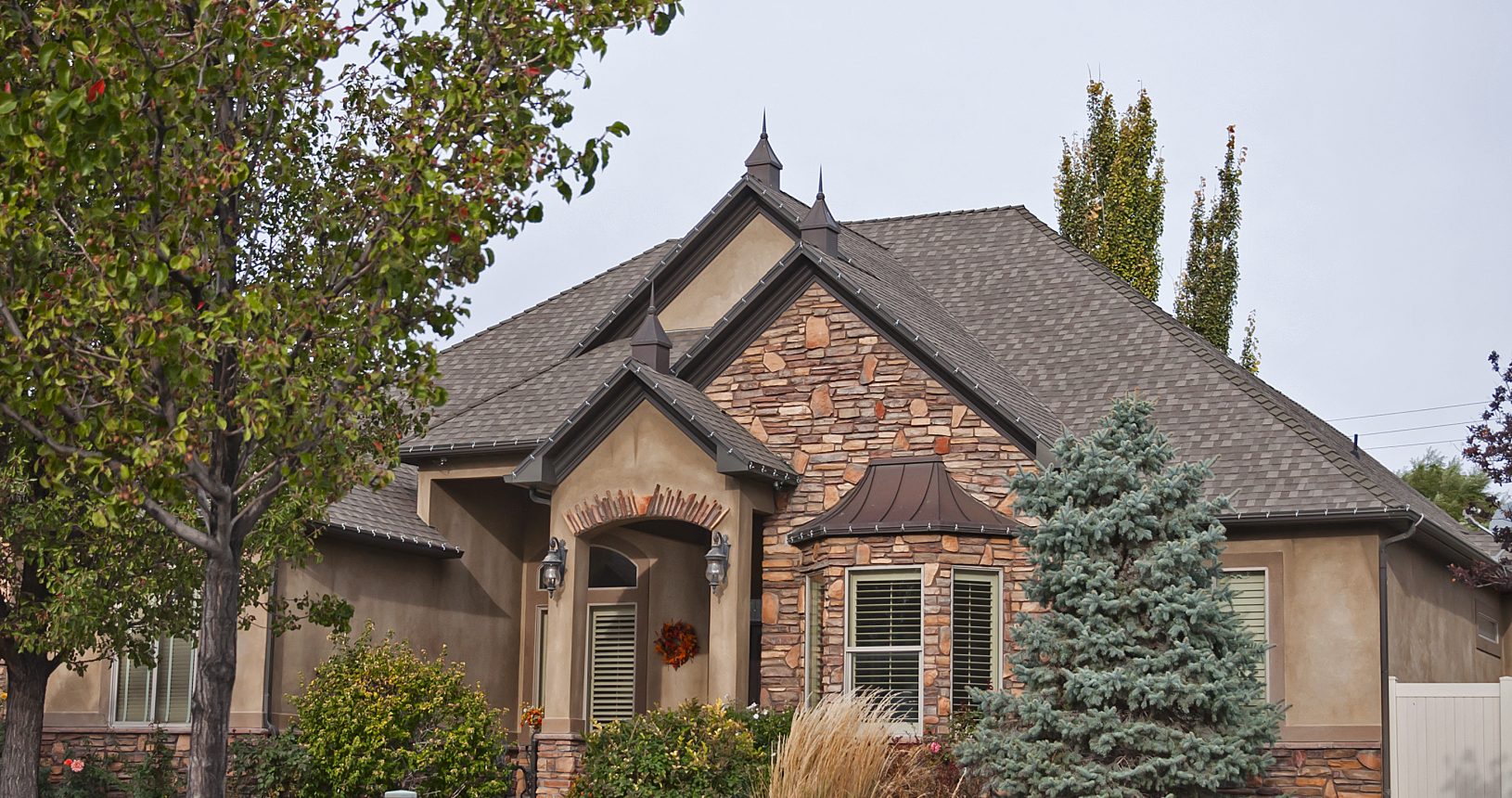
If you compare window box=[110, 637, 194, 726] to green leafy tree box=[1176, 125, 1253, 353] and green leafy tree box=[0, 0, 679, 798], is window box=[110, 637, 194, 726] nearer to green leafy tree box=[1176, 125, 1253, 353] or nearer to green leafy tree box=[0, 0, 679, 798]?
green leafy tree box=[0, 0, 679, 798]

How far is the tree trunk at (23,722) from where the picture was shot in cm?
1526

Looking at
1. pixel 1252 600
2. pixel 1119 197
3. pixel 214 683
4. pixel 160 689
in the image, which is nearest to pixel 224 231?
pixel 214 683

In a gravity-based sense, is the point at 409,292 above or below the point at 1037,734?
above

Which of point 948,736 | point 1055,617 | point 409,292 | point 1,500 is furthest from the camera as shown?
point 948,736

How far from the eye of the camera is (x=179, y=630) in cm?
1463

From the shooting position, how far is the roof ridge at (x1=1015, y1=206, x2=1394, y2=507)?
17.0 meters

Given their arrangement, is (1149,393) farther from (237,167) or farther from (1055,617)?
(237,167)

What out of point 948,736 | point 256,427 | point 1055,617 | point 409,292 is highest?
point 409,292

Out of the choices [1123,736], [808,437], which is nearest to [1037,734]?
[1123,736]

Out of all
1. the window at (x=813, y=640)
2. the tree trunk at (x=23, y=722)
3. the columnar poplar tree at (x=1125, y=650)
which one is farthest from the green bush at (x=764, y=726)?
the tree trunk at (x=23, y=722)

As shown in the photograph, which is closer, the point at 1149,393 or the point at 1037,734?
the point at 1037,734

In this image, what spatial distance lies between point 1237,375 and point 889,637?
5361 millimetres

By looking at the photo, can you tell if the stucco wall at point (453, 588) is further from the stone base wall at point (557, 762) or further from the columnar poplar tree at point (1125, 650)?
the columnar poplar tree at point (1125, 650)

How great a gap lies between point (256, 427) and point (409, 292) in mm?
1493
